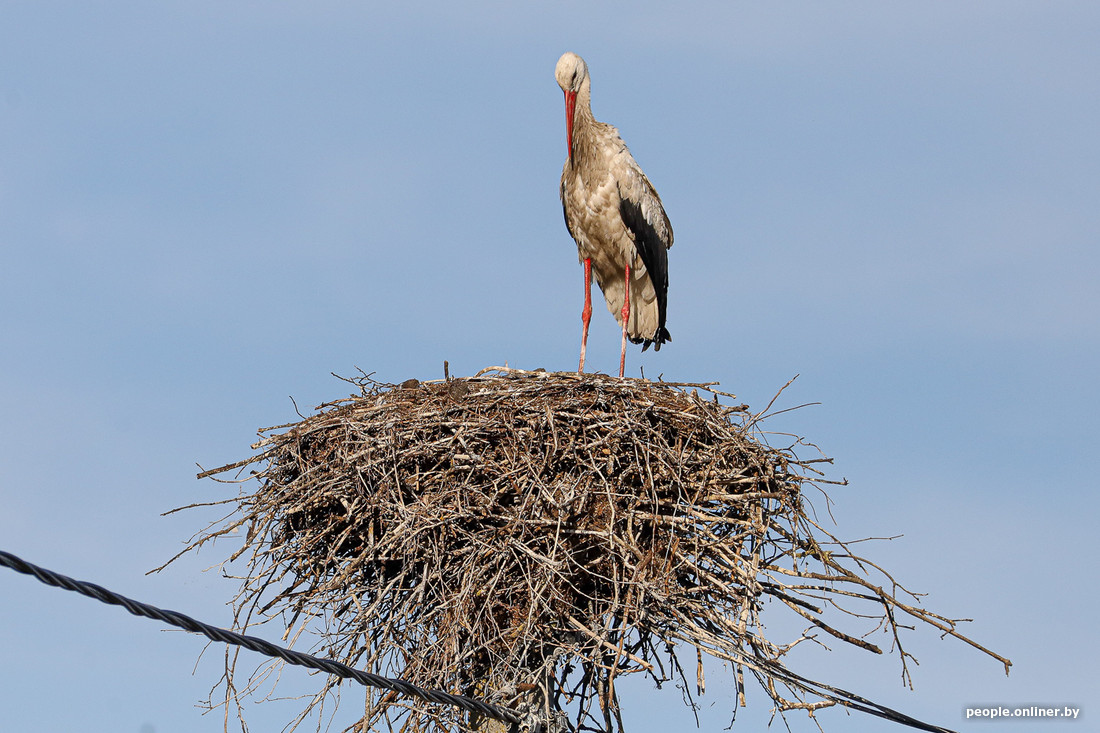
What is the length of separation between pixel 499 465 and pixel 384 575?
3.11ft

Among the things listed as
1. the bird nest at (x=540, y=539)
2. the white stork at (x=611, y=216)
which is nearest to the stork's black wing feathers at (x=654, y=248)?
the white stork at (x=611, y=216)

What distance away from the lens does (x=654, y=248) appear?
9391 millimetres

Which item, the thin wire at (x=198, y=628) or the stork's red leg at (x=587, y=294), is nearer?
the thin wire at (x=198, y=628)

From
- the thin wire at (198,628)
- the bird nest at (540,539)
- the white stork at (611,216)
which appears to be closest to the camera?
the thin wire at (198,628)

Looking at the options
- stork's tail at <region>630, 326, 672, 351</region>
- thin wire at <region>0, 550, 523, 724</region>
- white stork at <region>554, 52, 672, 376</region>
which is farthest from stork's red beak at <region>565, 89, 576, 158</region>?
thin wire at <region>0, 550, 523, 724</region>

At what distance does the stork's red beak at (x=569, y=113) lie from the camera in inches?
369

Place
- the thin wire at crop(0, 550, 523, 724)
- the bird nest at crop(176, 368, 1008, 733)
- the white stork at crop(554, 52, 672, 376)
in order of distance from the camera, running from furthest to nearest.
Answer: the white stork at crop(554, 52, 672, 376)
the bird nest at crop(176, 368, 1008, 733)
the thin wire at crop(0, 550, 523, 724)

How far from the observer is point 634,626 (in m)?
6.04

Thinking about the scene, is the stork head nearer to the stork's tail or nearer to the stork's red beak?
the stork's red beak

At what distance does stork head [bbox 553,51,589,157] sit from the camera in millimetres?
9406

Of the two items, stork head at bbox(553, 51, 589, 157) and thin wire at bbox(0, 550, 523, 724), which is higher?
stork head at bbox(553, 51, 589, 157)

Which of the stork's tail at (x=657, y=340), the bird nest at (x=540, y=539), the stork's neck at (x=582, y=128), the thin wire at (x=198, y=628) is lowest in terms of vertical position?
the thin wire at (x=198, y=628)

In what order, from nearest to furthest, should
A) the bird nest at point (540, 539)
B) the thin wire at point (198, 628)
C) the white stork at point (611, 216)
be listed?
the thin wire at point (198, 628), the bird nest at point (540, 539), the white stork at point (611, 216)

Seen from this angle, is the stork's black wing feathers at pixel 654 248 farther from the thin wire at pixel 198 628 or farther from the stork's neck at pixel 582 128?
the thin wire at pixel 198 628
